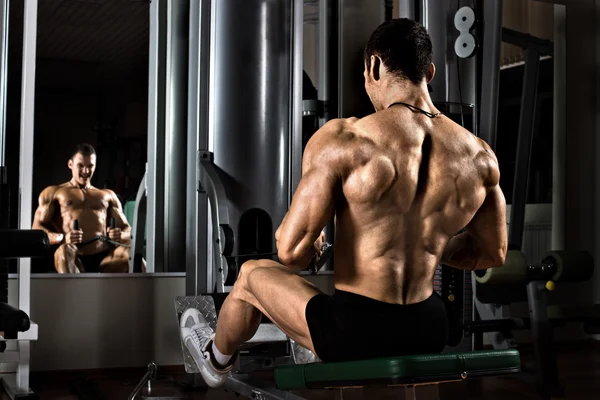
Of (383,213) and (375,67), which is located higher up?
(375,67)

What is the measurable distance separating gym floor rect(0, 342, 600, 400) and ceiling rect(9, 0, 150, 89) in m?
1.49

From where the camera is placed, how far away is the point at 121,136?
Result: 14.0 feet

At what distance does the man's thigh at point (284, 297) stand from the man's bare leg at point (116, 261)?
2.17 meters

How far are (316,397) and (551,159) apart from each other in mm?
2932

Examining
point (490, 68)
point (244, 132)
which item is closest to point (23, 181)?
point (244, 132)

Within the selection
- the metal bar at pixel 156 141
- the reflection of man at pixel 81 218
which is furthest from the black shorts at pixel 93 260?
the metal bar at pixel 156 141

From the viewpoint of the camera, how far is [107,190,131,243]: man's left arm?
13.9ft

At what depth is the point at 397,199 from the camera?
2.12m

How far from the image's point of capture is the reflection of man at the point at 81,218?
414cm

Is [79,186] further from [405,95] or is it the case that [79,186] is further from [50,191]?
[405,95]

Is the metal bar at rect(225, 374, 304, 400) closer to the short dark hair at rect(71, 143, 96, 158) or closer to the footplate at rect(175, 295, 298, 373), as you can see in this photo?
the footplate at rect(175, 295, 298, 373)

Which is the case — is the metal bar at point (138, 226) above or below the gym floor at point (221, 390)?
above

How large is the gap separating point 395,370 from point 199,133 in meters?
2.14

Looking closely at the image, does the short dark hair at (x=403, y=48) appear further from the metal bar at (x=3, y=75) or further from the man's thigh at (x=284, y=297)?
the metal bar at (x=3, y=75)
